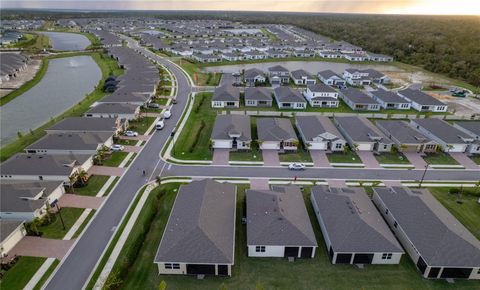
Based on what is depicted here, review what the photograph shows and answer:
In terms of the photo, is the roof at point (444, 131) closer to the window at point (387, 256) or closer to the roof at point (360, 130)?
the roof at point (360, 130)

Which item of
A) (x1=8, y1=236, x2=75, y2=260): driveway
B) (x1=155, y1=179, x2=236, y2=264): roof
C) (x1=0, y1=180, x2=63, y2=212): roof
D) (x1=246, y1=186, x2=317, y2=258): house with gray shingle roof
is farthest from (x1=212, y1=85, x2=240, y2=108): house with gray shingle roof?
(x1=8, y1=236, x2=75, y2=260): driveway

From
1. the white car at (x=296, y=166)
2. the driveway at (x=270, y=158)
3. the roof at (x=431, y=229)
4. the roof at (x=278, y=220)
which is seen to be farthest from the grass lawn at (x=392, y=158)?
the roof at (x=278, y=220)

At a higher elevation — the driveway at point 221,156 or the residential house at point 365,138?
the residential house at point 365,138

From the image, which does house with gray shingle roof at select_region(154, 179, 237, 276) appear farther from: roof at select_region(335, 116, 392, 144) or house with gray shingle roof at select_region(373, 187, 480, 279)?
roof at select_region(335, 116, 392, 144)

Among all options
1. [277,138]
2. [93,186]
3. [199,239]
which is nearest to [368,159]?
[277,138]

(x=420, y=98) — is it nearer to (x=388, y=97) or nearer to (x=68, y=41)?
(x=388, y=97)

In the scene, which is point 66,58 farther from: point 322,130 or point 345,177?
point 345,177

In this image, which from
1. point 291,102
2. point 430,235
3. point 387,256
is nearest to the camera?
point 387,256
